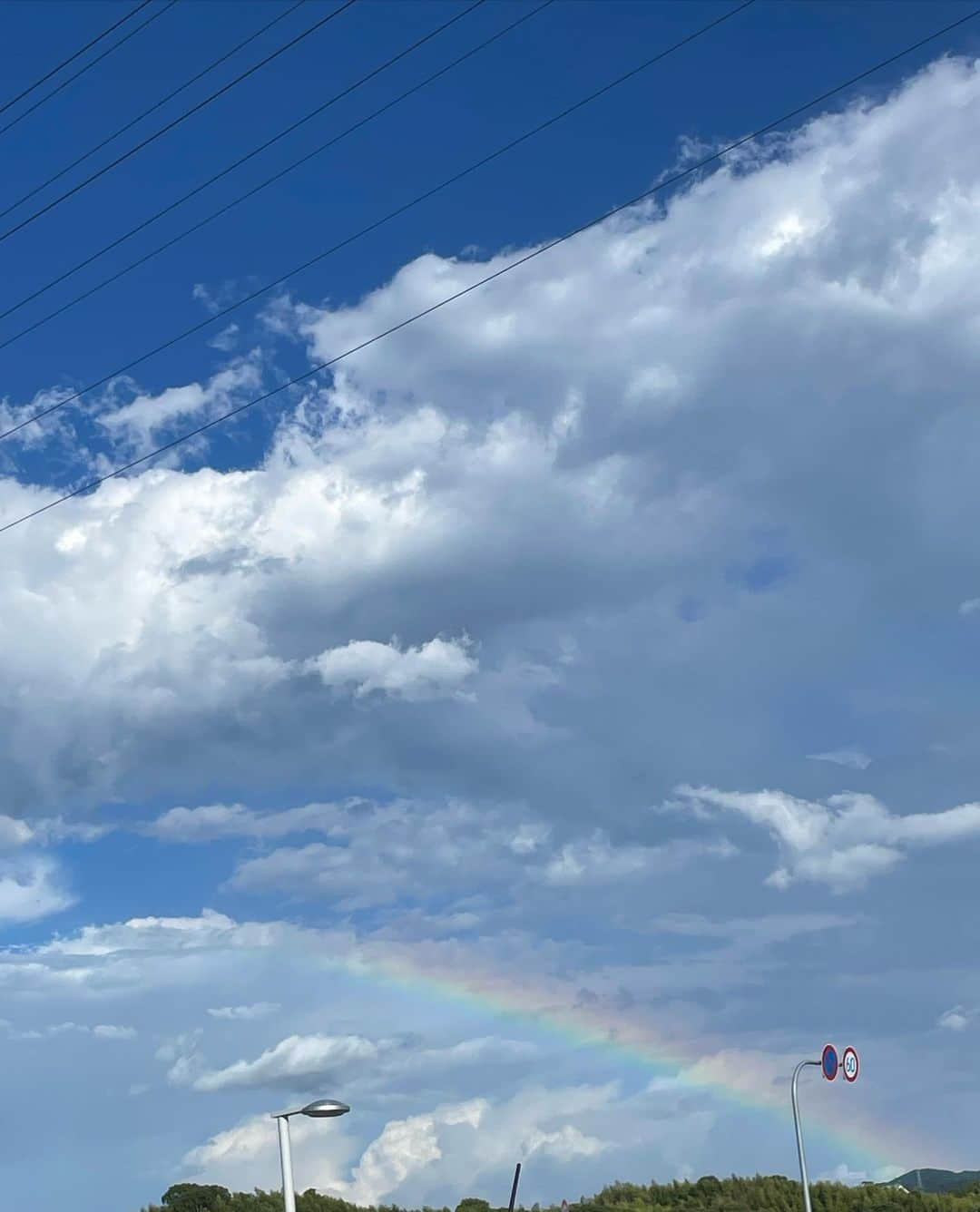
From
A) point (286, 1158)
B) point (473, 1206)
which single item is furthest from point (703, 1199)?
point (286, 1158)

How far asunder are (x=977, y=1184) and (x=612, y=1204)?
67.2 feet

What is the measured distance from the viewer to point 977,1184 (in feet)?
272

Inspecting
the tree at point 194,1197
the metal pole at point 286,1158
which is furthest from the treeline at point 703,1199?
the metal pole at point 286,1158

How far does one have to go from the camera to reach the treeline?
74.9m

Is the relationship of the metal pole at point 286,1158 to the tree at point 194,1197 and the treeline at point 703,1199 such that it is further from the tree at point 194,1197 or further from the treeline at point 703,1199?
the tree at point 194,1197

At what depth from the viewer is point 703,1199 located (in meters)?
85.2

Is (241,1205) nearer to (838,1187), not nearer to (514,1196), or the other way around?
(514,1196)

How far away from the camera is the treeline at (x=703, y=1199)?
7494 centimetres

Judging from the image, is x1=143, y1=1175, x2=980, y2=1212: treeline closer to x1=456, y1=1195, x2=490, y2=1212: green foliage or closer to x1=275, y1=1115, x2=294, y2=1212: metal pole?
x1=456, y1=1195, x2=490, y2=1212: green foliage

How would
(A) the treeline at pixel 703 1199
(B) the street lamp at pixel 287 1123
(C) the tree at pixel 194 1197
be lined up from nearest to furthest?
(B) the street lamp at pixel 287 1123
(A) the treeline at pixel 703 1199
(C) the tree at pixel 194 1197

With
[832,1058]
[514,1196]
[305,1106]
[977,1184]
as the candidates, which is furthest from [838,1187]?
[305,1106]

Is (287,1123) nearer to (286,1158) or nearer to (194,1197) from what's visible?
(286,1158)

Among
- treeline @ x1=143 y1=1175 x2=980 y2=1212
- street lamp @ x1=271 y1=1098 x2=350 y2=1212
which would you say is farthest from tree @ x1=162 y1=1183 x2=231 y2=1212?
street lamp @ x1=271 y1=1098 x2=350 y2=1212

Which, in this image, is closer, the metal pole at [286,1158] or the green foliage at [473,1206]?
the metal pole at [286,1158]
